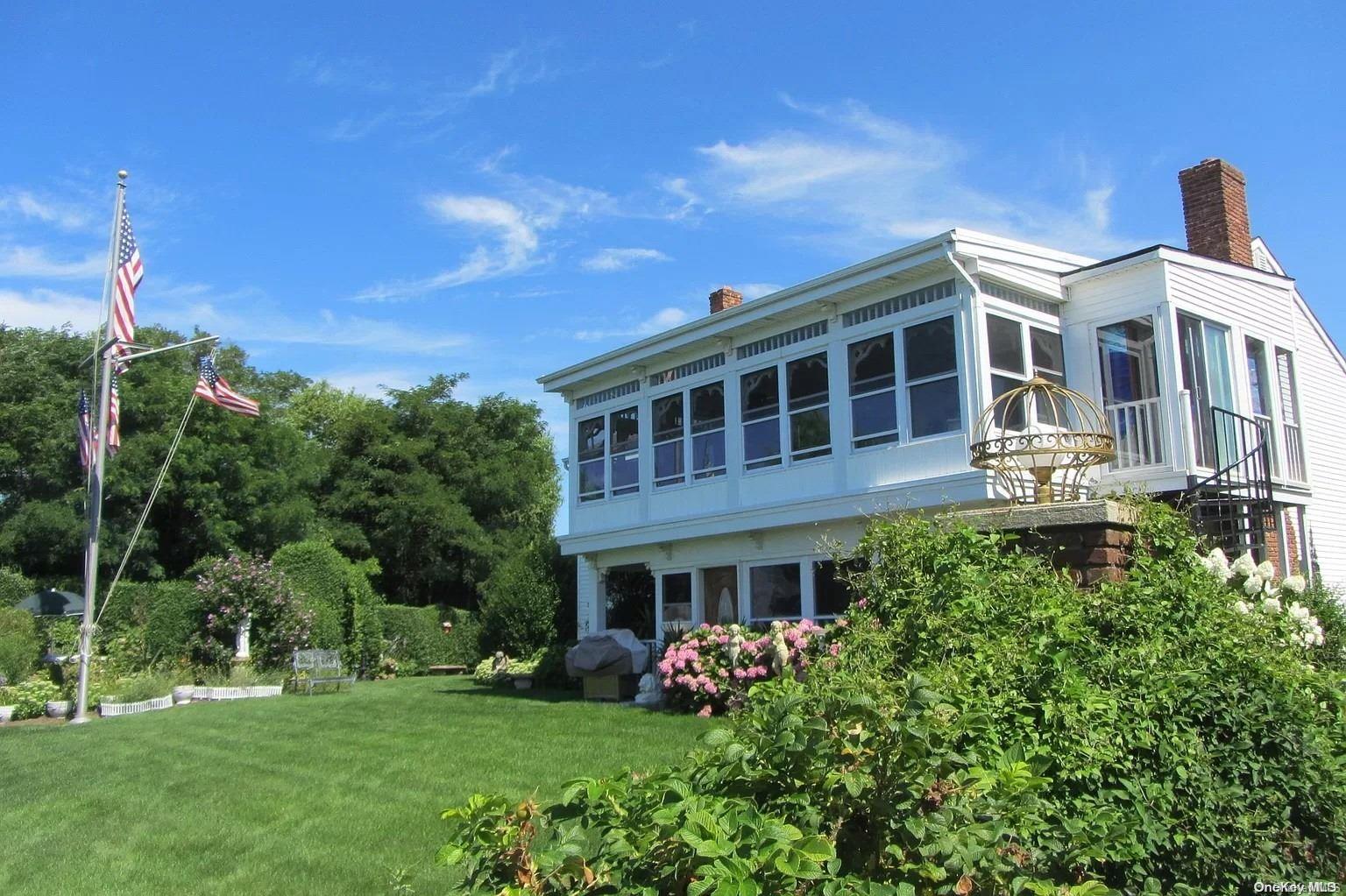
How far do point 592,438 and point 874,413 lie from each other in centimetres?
686

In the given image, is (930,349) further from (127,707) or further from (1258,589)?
(127,707)

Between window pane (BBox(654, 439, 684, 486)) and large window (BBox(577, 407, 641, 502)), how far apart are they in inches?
18.7

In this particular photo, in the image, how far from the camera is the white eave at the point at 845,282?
12.8 meters

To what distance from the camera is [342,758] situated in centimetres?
969

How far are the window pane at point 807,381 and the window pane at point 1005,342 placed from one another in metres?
2.58

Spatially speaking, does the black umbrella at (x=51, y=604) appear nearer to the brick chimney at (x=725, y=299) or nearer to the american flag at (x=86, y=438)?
the american flag at (x=86, y=438)

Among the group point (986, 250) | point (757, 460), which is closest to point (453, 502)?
point (757, 460)

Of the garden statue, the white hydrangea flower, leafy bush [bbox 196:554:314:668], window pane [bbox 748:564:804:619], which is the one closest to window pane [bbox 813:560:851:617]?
window pane [bbox 748:564:804:619]

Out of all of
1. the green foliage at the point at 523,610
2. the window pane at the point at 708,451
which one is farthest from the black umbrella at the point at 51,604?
the window pane at the point at 708,451

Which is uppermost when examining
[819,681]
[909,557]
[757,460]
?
[757,460]

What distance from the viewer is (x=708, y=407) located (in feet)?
55.5

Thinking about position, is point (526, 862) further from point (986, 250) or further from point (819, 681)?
point (986, 250)

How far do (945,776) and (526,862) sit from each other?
1299mm

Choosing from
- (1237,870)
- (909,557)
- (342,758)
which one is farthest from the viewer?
(342,758)
